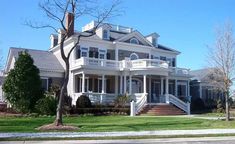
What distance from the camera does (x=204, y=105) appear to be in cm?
4788

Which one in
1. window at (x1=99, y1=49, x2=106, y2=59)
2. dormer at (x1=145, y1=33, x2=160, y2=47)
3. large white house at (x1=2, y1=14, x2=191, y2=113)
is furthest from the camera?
dormer at (x1=145, y1=33, x2=160, y2=47)

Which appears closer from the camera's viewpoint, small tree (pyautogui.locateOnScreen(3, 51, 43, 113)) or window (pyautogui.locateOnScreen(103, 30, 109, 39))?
small tree (pyautogui.locateOnScreen(3, 51, 43, 113))

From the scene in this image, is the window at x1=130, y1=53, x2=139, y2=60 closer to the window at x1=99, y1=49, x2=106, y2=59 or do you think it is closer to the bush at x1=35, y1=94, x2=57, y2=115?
the window at x1=99, y1=49, x2=106, y2=59

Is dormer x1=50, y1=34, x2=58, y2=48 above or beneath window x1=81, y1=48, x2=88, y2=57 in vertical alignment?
above

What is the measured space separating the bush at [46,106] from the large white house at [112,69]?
637 cm

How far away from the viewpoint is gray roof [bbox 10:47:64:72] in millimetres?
41184

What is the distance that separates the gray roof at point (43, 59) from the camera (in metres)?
41.2

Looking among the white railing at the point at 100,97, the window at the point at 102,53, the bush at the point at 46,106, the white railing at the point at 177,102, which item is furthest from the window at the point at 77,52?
the white railing at the point at 177,102

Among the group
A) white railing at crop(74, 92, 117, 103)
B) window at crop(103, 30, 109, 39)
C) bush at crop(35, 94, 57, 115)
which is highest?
window at crop(103, 30, 109, 39)

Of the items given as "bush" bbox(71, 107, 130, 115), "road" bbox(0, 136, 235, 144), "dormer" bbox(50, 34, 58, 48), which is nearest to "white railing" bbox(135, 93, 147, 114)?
"bush" bbox(71, 107, 130, 115)

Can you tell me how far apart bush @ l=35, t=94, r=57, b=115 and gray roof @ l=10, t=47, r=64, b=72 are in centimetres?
909

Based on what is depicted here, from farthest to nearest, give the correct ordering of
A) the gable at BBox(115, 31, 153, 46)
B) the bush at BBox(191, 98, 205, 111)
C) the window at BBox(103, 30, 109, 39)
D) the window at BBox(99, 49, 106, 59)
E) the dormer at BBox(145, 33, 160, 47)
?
the dormer at BBox(145, 33, 160, 47) → the bush at BBox(191, 98, 205, 111) → the gable at BBox(115, 31, 153, 46) → the window at BBox(103, 30, 109, 39) → the window at BBox(99, 49, 106, 59)

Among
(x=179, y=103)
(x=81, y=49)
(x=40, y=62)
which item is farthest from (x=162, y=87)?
(x=40, y=62)

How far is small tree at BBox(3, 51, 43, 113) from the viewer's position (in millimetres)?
32656
